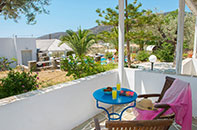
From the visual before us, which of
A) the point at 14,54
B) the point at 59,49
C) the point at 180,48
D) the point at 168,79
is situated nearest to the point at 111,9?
the point at 180,48

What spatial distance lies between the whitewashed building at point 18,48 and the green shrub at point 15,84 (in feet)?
40.8

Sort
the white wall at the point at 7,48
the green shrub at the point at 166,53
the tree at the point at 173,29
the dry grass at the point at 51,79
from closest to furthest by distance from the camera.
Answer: the dry grass at the point at 51,79, the tree at the point at 173,29, the green shrub at the point at 166,53, the white wall at the point at 7,48

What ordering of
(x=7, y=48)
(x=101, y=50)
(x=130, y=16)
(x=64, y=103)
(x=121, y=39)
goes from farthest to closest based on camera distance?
(x=101, y=50) → (x=7, y=48) → (x=130, y=16) → (x=121, y=39) → (x=64, y=103)

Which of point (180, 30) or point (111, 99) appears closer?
point (111, 99)

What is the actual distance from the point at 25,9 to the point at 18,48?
1317cm

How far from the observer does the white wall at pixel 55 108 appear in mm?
1874

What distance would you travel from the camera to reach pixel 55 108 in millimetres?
2357

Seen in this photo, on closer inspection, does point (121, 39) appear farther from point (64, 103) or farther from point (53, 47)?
point (53, 47)

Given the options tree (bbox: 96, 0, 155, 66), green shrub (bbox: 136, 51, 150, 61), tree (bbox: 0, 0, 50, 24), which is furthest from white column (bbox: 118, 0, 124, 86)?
green shrub (bbox: 136, 51, 150, 61)

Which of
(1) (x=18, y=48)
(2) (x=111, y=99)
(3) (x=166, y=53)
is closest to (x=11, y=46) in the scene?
(1) (x=18, y=48)

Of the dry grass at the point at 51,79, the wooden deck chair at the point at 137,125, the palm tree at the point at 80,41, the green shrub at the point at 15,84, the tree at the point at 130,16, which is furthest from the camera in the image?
the palm tree at the point at 80,41

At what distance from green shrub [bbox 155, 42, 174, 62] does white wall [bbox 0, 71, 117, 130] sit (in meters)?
11.6

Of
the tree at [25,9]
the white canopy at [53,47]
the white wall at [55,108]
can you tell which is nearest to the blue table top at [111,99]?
the white wall at [55,108]

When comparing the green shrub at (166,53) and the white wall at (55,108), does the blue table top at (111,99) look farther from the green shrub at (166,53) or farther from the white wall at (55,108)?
the green shrub at (166,53)
